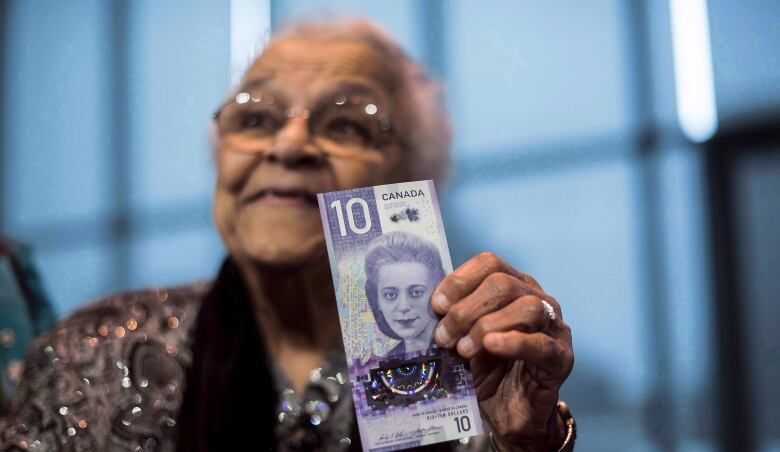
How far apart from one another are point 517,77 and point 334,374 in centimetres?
73

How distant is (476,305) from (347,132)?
2.10 feet

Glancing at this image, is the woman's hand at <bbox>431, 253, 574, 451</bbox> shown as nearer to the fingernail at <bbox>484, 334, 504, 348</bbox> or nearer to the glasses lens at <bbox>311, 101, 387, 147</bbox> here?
the fingernail at <bbox>484, 334, 504, 348</bbox>

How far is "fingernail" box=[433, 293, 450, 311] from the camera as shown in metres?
1.05

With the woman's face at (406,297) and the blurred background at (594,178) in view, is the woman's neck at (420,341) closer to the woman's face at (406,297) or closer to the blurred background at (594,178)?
the woman's face at (406,297)

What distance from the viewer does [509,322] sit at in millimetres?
1058

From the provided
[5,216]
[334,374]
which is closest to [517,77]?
[334,374]

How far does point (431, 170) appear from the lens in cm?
170

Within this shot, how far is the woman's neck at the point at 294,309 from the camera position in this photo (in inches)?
61.8

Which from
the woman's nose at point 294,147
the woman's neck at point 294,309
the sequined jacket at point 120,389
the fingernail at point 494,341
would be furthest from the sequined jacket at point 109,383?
the fingernail at point 494,341

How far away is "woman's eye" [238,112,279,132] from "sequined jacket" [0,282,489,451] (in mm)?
340

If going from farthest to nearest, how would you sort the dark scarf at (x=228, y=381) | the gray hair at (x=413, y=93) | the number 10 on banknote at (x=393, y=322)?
1. the gray hair at (x=413, y=93)
2. the dark scarf at (x=228, y=381)
3. the number 10 on banknote at (x=393, y=322)

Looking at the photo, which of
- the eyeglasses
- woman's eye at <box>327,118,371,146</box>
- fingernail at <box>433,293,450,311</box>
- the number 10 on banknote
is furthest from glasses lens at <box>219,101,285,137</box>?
fingernail at <box>433,293,450,311</box>

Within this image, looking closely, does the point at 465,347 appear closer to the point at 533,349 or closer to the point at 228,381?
the point at 533,349

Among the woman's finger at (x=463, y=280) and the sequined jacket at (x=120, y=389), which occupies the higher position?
the woman's finger at (x=463, y=280)
